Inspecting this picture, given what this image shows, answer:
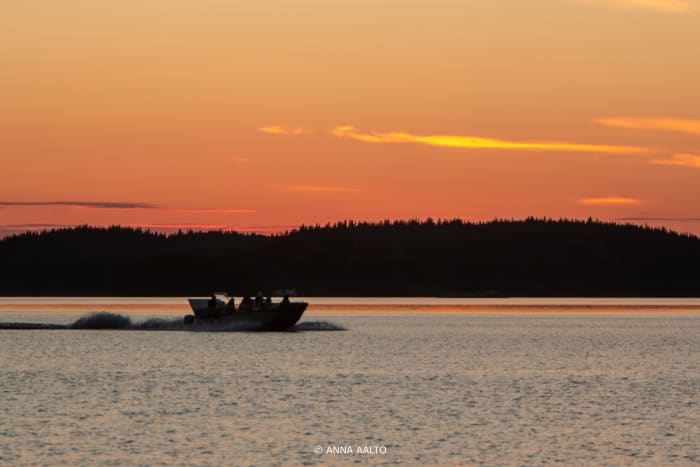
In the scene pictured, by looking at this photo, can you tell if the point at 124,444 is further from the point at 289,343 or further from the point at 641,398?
the point at 289,343

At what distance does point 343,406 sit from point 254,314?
74231mm

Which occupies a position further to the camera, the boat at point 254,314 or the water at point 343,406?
the boat at point 254,314

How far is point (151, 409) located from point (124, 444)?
15108 millimetres

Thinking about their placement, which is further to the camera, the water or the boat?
the boat

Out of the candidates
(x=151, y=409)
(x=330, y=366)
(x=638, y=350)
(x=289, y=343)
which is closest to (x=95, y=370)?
(x=330, y=366)

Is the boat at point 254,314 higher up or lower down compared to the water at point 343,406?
higher up

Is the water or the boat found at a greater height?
the boat

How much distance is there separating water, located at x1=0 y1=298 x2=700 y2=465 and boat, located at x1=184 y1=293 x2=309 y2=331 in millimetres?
7749

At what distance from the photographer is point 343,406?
76.4 metres

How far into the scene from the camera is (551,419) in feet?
230

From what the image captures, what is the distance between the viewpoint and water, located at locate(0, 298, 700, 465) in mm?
57312

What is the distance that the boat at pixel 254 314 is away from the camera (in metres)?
148

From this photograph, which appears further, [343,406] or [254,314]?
[254,314]

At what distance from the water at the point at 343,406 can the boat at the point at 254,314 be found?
25.4 feet
